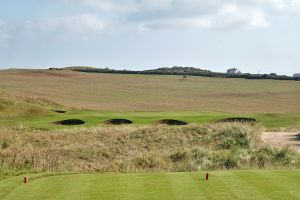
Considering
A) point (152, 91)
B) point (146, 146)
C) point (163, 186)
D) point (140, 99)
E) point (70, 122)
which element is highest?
point (163, 186)

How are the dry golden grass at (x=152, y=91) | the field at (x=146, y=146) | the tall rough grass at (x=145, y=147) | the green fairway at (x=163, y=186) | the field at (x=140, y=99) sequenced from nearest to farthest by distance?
the green fairway at (x=163, y=186), the field at (x=146, y=146), the tall rough grass at (x=145, y=147), the field at (x=140, y=99), the dry golden grass at (x=152, y=91)

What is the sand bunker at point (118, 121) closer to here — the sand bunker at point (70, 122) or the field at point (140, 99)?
the field at point (140, 99)

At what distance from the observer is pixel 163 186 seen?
14078mm

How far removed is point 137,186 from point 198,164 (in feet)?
27.8

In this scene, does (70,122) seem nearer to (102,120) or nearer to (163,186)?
(102,120)

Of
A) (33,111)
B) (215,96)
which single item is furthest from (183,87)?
(33,111)

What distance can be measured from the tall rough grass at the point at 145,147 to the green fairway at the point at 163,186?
6.17 metres

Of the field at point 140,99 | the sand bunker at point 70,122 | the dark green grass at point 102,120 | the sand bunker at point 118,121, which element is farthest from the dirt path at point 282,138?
the sand bunker at point 70,122

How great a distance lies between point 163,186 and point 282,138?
22.3m

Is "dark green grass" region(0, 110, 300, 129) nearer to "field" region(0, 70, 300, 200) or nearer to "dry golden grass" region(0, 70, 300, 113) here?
"field" region(0, 70, 300, 200)

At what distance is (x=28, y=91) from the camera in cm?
6756

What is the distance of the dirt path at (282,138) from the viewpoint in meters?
32.1

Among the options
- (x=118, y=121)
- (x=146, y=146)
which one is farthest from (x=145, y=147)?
(x=118, y=121)

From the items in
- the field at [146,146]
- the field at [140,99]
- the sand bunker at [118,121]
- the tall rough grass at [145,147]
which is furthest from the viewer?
the field at [140,99]
